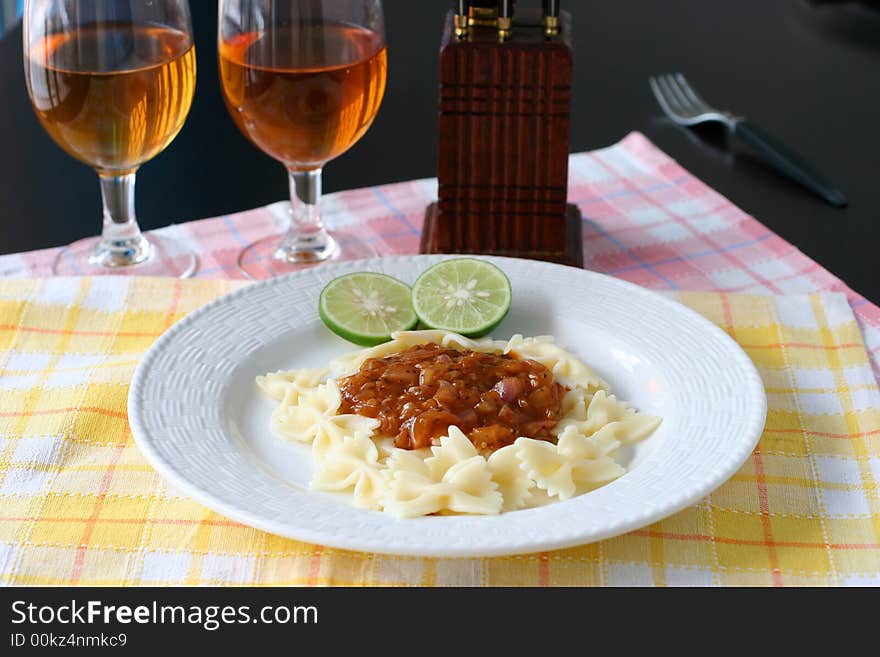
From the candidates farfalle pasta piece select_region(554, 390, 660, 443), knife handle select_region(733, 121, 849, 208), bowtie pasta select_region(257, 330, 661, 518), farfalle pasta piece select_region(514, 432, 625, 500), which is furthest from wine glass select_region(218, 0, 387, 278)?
knife handle select_region(733, 121, 849, 208)

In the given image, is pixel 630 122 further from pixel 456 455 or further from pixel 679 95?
pixel 456 455

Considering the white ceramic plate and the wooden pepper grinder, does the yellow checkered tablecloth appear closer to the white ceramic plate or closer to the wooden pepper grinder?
the white ceramic plate

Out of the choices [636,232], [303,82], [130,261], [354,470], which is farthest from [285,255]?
[354,470]

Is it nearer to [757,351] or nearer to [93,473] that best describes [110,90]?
[93,473]

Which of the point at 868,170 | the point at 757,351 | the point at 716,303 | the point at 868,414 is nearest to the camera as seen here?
the point at 868,414

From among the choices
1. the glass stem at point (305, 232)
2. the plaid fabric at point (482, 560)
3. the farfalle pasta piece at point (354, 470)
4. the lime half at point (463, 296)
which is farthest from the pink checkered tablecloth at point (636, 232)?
the farfalle pasta piece at point (354, 470)

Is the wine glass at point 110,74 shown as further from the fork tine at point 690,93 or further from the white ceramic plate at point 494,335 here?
the fork tine at point 690,93

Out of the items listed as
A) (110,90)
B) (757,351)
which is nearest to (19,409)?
(110,90)

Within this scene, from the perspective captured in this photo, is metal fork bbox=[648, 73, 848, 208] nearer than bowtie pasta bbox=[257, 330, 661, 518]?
No
